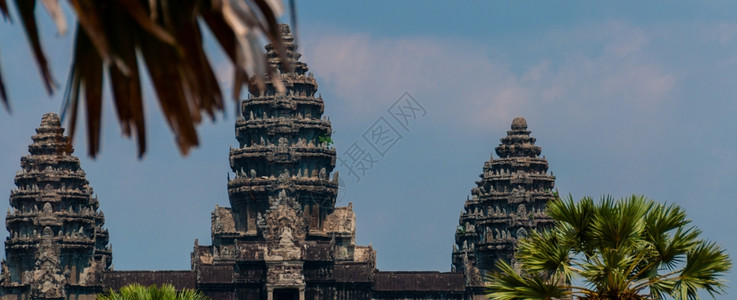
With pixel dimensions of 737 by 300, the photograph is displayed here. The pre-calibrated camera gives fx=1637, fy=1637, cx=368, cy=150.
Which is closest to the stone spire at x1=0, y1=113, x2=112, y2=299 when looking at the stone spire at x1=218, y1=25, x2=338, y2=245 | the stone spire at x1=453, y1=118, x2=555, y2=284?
the stone spire at x1=218, y1=25, x2=338, y2=245

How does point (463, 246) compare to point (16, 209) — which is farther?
point (463, 246)

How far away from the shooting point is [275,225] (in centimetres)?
12900

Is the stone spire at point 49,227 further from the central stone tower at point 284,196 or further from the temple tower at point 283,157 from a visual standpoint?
the temple tower at point 283,157

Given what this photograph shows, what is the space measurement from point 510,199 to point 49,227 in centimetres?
3997

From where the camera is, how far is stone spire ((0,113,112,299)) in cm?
13375

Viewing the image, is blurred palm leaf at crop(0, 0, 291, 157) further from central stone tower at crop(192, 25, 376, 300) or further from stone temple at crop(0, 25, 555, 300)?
central stone tower at crop(192, 25, 376, 300)

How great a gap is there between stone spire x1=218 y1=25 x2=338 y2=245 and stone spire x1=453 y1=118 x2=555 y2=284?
1378cm

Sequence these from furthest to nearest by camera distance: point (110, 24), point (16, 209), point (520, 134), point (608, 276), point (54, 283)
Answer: point (520, 134) < point (16, 209) < point (54, 283) < point (608, 276) < point (110, 24)

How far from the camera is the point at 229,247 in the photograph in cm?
14288

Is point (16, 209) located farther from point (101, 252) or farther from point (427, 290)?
point (427, 290)

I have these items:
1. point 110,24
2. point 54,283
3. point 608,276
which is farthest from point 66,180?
point 110,24

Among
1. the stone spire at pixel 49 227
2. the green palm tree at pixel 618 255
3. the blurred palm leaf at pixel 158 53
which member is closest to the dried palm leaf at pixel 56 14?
the blurred palm leaf at pixel 158 53

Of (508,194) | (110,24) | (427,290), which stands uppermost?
(508,194)

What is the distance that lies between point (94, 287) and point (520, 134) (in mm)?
41850
